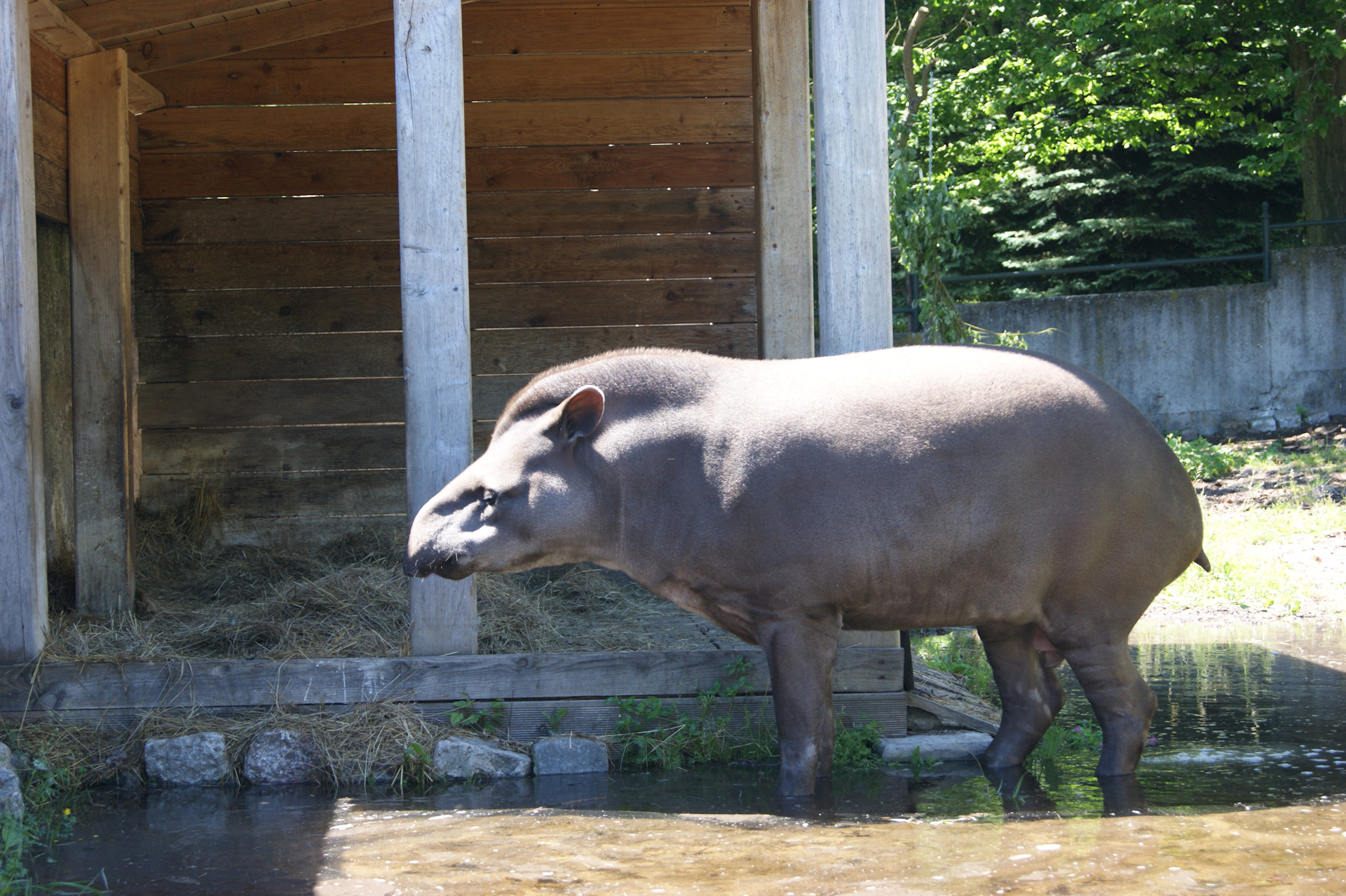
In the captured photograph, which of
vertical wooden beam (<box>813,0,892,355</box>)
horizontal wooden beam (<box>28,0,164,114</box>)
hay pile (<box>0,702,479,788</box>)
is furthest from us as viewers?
horizontal wooden beam (<box>28,0,164,114</box>)

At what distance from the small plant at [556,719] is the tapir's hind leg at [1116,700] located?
1.81 m

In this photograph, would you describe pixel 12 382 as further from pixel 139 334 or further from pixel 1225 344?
pixel 1225 344

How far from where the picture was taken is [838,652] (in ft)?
15.4

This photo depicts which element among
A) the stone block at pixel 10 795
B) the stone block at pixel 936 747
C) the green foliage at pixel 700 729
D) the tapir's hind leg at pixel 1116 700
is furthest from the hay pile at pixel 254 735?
the tapir's hind leg at pixel 1116 700

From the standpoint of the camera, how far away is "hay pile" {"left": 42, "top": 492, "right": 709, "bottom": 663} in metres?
4.93

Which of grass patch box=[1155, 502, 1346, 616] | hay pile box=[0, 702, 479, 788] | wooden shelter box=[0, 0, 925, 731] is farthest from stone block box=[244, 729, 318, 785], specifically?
grass patch box=[1155, 502, 1346, 616]

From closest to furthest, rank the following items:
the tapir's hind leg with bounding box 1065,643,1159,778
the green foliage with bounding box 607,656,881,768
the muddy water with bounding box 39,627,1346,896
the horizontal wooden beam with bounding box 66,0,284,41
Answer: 1. the muddy water with bounding box 39,627,1346,896
2. the tapir's hind leg with bounding box 1065,643,1159,778
3. the green foliage with bounding box 607,656,881,768
4. the horizontal wooden beam with bounding box 66,0,284,41

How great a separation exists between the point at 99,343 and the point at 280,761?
2719 mm

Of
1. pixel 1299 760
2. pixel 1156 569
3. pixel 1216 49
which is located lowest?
pixel 1299 760

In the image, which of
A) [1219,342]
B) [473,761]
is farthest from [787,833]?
[1219,342]

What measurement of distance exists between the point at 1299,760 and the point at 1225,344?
1065 centimetres

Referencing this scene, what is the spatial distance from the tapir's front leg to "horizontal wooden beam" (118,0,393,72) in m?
4.38

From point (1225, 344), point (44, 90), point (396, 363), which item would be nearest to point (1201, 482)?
point (1225, 344)

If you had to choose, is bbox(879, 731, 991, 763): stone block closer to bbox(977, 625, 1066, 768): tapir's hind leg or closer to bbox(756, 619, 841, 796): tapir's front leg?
bbox(977, 625, 1066, 768): tapir's hind leg
